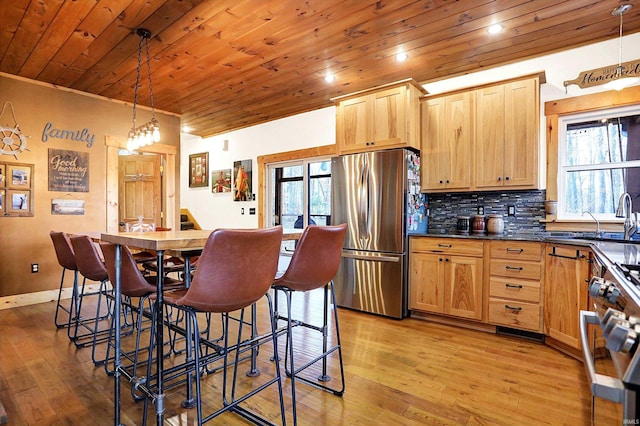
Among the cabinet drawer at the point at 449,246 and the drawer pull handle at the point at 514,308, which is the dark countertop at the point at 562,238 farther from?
the drawer pull handle at the point at 514,308

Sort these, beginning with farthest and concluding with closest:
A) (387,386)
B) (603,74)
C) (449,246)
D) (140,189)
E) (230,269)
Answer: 1. (140,189)
2. (449,246)
3. (603,74)
4. (387,386)
5. (230,269)

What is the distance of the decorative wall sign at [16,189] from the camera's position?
3.77 metres

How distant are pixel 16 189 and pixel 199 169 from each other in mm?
3183

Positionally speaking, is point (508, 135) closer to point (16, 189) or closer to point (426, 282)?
point (426, 282)

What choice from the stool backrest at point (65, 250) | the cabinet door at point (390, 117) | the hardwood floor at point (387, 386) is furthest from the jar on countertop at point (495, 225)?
the stool backrest at point (65, 250)

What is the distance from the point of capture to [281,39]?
297 cm

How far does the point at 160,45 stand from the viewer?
121 inches

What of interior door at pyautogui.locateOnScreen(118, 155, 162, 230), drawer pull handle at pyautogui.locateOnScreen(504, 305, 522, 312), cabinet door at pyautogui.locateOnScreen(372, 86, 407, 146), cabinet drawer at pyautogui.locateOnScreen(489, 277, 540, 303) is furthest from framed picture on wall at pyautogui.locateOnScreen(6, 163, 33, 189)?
drawer pull handle at pyautogui.locateOnScreen(504, 305, 522, 312)

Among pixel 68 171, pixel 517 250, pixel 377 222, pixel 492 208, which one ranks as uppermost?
pixel 68 171

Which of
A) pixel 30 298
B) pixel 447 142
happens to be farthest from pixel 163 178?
pixel 447 142

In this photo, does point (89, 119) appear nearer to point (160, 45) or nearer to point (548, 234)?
point (160, 45)

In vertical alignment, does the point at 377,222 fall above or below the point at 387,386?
above

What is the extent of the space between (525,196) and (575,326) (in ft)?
4.37

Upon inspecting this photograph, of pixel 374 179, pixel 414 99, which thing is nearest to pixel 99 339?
pixel 374 179
